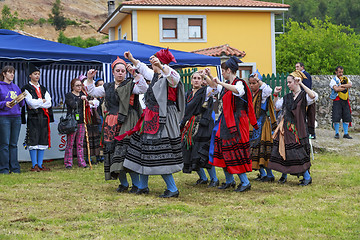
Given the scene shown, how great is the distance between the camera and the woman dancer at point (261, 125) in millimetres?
7395

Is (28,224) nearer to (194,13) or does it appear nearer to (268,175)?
(268,175)

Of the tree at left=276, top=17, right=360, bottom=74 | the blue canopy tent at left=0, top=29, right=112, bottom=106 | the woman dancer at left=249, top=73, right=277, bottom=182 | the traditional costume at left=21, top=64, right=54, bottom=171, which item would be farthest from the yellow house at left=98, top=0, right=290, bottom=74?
the woman dancer at left=249, top=73, right=277, bottom=182

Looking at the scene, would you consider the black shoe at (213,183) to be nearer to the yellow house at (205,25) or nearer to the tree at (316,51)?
the yellow house at (205,25)

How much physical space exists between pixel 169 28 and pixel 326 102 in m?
14.6

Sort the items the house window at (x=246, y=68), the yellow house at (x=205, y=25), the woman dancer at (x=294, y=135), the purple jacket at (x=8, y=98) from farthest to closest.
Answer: the house window at (x=246, y=68) < the yellow house at (x=205, y=25) < the purple jacket at (x=8, y=98) < the woman dancer at (x=294, y=135)

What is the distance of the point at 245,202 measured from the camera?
19.2 feet

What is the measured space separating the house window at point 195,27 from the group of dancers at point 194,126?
20.4 meters

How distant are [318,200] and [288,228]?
1.54 metres

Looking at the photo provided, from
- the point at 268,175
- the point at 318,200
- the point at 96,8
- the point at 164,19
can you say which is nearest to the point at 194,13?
the point at 164,19

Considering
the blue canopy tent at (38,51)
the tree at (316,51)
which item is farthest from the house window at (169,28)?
the blue canopy tent at (38,51)

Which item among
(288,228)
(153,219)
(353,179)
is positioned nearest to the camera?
(288,228)

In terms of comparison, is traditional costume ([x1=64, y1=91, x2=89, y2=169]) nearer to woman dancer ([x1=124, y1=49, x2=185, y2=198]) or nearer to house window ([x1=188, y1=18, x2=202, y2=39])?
woman dancer ([x1=124, y1=49, x2=185, y2=198])

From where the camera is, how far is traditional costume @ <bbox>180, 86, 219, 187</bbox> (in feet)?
23.1

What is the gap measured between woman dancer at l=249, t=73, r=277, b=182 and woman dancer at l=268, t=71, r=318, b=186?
1.08 feet
